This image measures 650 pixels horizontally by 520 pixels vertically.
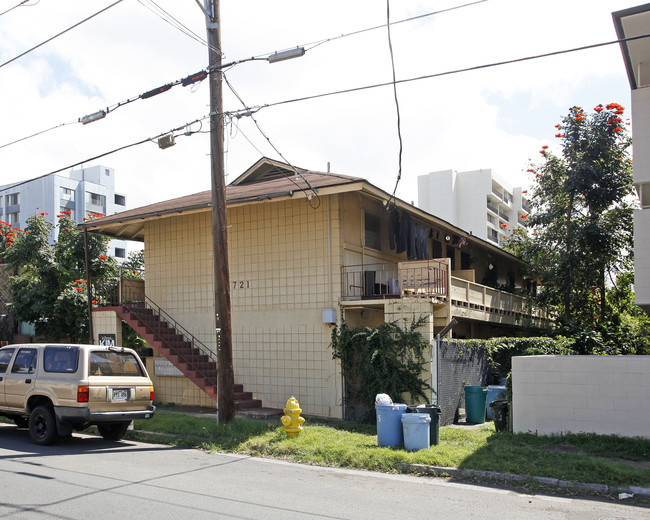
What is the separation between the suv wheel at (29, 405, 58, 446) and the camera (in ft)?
36.9

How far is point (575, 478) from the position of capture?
8.55m

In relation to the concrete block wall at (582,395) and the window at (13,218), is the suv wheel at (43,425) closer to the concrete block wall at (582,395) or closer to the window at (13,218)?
Answer: the concrete block wall at (582,395)

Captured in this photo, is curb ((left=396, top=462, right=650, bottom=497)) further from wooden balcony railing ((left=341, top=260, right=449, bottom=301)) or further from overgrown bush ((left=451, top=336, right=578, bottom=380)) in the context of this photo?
overgrown bush ((left=451, top=336, right=578, bottom=380))

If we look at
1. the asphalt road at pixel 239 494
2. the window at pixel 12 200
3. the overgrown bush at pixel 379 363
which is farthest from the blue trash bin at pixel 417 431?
the window at pixel 12 200

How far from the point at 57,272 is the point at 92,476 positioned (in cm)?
1429

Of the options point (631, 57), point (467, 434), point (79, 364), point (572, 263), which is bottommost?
point (467, 434)

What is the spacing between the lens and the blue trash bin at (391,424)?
10.9 metres

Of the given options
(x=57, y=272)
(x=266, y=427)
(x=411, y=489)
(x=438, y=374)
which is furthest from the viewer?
(x=57, y=272)

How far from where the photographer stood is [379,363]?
14805 mm

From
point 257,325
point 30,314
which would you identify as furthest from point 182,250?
point 30,314

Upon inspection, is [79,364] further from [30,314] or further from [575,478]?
[30,314]

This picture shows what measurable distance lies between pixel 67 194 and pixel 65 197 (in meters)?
0.53

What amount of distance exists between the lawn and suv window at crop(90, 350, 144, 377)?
1.56 metres

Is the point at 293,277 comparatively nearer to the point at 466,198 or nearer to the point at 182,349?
the point at 182,349
